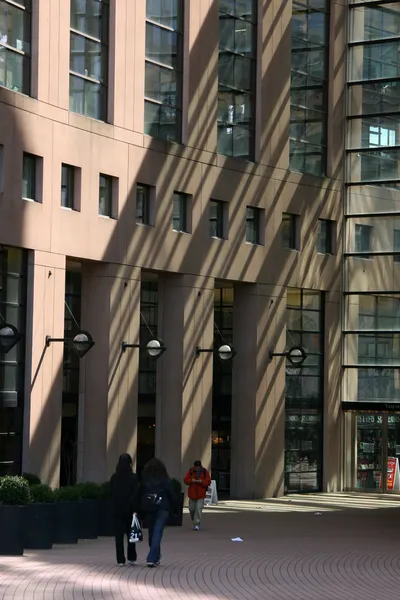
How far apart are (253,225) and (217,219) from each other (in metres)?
1.94

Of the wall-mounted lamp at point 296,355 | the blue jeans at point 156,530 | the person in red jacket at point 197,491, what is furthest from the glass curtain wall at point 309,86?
the blue jeans at point 156,530

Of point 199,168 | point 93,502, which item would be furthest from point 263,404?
point 93,502

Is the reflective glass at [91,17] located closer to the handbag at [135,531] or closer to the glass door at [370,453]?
the glass door at [370,453]

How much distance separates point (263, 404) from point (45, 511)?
68.1 ft

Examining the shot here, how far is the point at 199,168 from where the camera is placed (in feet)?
132

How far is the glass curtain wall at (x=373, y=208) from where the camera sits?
152 feet

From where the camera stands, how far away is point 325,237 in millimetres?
46500

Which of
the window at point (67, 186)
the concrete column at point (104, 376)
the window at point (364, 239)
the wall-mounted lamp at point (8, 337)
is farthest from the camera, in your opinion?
the window at point (364, 239)

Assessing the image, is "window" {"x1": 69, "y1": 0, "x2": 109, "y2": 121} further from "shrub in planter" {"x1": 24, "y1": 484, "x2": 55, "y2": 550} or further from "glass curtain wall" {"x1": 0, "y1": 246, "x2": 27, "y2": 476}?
"shrub in planter" {"x1": 24, "y1": 484, "x2": 55, "y2": 550}

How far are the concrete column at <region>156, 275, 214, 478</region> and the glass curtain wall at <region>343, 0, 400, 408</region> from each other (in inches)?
328

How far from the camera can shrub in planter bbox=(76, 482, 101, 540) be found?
2516cm

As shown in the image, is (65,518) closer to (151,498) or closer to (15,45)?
(151,498)

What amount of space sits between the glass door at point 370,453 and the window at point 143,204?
12972mm

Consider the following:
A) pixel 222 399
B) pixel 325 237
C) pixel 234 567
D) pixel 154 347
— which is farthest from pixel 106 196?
pixel 234 567
